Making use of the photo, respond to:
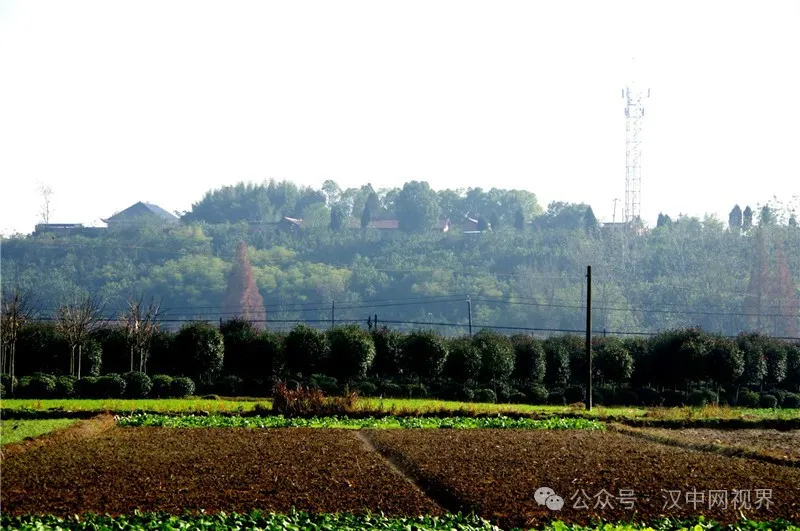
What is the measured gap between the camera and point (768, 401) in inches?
1467

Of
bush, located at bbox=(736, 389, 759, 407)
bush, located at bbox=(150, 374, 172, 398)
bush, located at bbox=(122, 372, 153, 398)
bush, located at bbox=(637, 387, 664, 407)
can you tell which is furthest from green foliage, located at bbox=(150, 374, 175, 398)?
bush, located at bbox=(736, 389, 759, 407)

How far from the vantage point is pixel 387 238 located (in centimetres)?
10781

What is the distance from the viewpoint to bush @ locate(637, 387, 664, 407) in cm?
3672

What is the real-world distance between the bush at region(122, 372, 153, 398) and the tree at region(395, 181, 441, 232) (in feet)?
288

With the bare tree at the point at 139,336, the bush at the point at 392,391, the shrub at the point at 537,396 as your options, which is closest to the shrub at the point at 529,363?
the shrub at the point at 537,396

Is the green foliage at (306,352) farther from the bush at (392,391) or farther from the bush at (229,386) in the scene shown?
the bush at (392,391)

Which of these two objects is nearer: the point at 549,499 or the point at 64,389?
the point at 549,499

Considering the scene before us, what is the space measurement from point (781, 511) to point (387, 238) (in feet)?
314

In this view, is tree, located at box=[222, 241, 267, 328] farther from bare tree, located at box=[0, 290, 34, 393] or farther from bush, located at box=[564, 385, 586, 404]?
bush, located at box=[564, 385, 586, 404]

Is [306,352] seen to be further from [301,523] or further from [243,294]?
[243,294]

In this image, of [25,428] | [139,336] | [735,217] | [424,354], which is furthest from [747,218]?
[25,428]

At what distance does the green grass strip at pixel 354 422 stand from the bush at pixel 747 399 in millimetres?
14424

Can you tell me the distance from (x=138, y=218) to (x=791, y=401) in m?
96.1

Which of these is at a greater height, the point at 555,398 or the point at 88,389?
the point at 88,389
